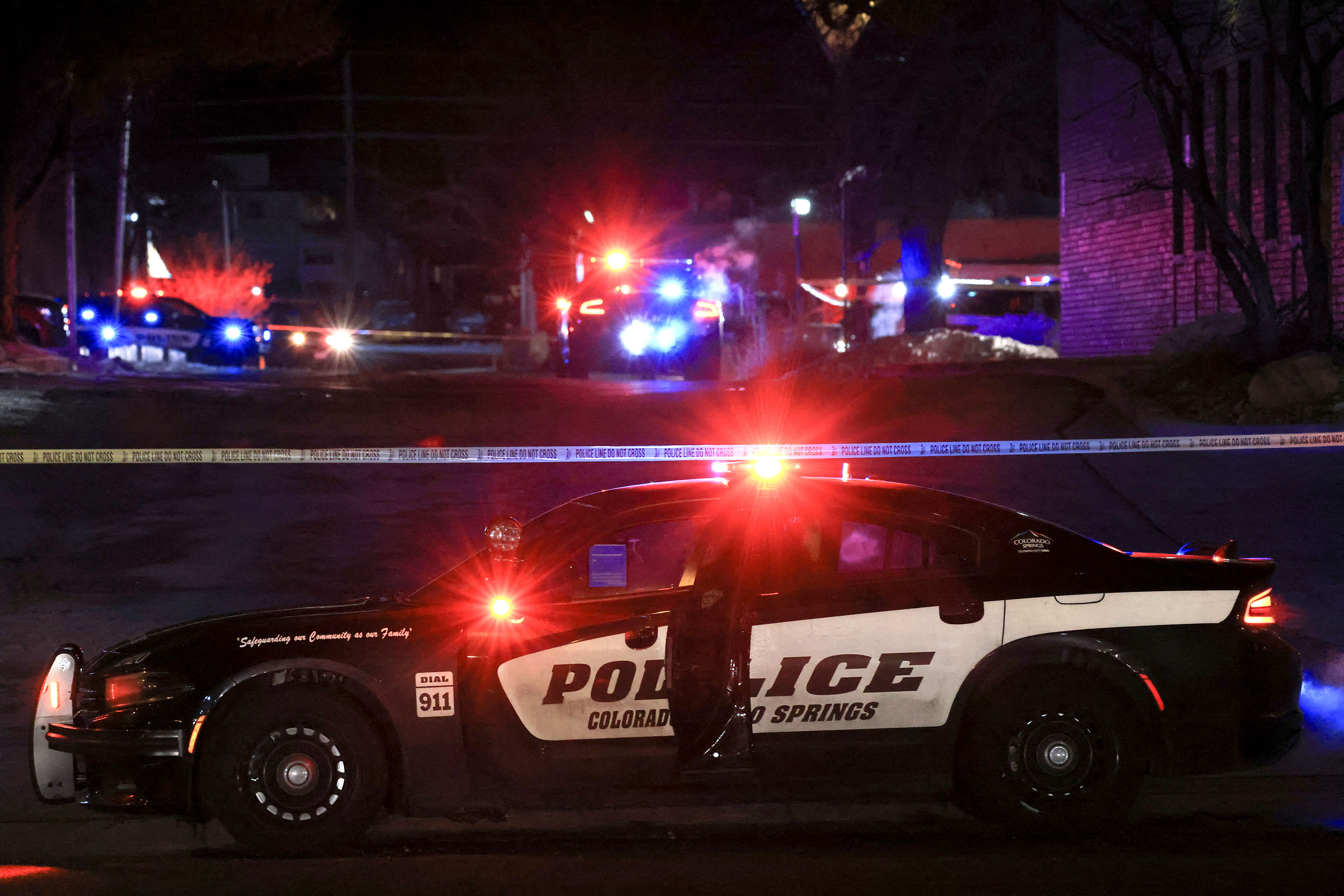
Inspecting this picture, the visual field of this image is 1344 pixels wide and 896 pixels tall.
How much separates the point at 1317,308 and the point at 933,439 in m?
4.92

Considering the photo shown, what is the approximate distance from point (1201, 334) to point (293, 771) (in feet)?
49.8

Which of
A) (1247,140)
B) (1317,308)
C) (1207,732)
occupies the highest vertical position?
(1247,140)

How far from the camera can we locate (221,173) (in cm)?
6381

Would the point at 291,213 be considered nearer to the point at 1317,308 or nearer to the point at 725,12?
the point at 725,12

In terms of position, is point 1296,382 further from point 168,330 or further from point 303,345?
point 303,345

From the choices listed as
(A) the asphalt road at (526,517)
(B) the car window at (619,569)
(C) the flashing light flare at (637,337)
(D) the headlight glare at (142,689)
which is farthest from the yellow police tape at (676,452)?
(C) the flashing light flare at (637,337)

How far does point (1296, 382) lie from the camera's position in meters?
13.7

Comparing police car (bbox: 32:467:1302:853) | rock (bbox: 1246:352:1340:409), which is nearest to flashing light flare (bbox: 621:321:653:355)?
rock (bbox: 1246:352:1340:409)

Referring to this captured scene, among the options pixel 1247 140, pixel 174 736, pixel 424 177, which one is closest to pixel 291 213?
Result: pixel 424 177

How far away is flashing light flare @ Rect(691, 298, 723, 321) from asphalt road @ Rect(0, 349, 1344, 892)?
1.65 m

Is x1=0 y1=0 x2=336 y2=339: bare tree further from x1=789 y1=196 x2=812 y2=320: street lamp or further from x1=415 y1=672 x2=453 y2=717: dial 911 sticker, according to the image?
x1=415 y1=672 x2=453 y2=717: dial 911 sticker

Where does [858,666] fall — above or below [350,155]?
below

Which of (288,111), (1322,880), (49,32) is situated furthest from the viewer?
(288,111)

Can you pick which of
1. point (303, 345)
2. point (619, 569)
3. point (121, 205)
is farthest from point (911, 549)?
point (303, 345)
